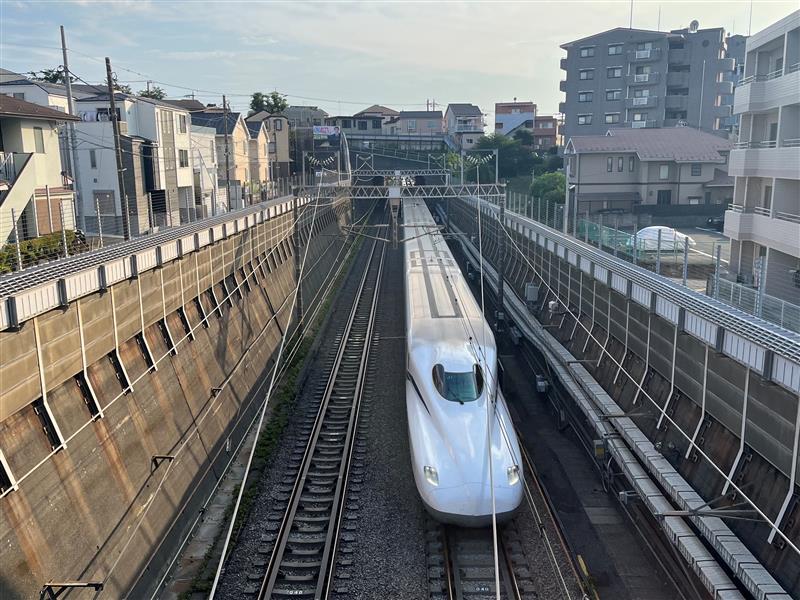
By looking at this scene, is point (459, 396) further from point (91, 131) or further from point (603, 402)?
point (91, 131)

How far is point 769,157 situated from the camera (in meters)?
22.4

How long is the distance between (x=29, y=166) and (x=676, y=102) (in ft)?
200

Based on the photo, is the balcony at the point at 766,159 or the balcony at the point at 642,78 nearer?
the balcony at the point at 766,159

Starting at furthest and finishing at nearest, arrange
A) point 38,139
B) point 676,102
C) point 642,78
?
point 676,102
point 642,78
point 38,139

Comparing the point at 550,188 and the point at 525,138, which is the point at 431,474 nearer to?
the point at 550,188

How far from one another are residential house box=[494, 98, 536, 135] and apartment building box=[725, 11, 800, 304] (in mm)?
69443

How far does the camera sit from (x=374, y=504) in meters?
13.5

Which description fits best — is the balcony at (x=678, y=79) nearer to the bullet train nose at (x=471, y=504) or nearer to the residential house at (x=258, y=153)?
the residential house at (x=258, y=153)

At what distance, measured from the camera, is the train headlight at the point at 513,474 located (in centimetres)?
1177

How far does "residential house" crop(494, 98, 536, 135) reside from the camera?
9699 centimetres

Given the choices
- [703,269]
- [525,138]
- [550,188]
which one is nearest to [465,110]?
[525,138]

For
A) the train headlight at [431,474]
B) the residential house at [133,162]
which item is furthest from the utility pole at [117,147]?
the residential house at [133,162]

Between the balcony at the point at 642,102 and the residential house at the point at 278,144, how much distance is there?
33.9 m

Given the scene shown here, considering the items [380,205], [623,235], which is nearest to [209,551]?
[623,235]
